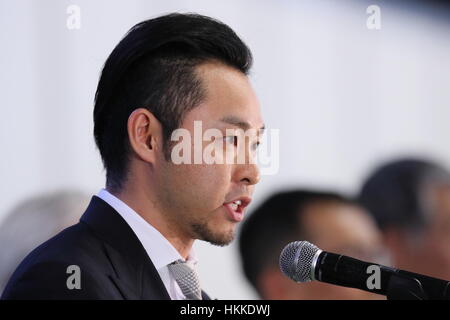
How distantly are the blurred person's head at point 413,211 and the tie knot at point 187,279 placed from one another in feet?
5.90

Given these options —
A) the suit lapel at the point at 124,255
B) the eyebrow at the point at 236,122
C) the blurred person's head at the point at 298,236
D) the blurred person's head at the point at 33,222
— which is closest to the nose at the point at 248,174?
the eyebrow at the point at 236,122

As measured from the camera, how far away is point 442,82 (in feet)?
13.2

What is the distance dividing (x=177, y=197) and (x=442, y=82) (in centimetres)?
246

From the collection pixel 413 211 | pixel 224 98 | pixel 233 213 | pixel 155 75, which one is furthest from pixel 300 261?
pixel 413 211

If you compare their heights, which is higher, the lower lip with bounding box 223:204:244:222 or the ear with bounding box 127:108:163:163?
the ear with bounding box 127:108:163:163

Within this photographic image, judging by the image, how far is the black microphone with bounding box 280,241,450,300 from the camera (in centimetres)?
153

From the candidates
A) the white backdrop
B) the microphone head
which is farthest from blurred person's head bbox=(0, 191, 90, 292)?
the microphone head

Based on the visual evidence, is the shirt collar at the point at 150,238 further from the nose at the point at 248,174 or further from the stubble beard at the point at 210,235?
the nose at the point at 248,174

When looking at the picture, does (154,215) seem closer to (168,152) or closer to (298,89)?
(168,152)

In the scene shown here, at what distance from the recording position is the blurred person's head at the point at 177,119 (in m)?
2.01

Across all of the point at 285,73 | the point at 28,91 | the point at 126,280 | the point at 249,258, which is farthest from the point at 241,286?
the point at 126,280

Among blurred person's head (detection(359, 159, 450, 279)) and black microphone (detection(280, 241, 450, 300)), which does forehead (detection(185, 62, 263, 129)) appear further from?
blurred person's head (detection(359, 159, 450, 279))
